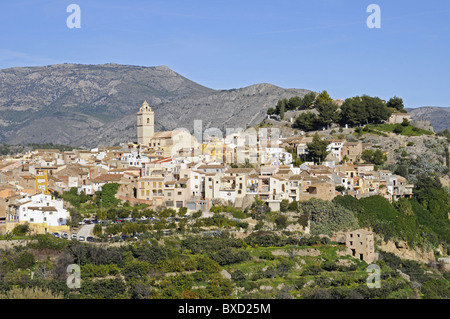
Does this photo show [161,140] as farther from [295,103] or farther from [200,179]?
[200,179]

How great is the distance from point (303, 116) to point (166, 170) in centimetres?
1899

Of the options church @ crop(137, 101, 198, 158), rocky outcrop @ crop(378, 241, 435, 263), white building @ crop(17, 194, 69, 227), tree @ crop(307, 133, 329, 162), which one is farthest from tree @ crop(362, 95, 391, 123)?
white building @ crop(17, 194, 69, 227)

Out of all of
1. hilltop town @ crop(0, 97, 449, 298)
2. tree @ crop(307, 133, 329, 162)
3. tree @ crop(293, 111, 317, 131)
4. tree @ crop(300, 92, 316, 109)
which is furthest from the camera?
tree @ crop(300, 92, 316, 109)

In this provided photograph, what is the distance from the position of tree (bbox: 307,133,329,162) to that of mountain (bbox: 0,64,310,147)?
6369 cm

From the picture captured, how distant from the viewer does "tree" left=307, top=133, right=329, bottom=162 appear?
149 feet

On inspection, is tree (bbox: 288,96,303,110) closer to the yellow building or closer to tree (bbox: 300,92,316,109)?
tree (bbox: 300,92,316,109)

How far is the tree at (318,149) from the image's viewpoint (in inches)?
1793

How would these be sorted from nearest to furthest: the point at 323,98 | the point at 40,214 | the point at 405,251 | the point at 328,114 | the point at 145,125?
the point at 40,214 < the point at 405,251 < the point at 328,114 < the point at 145,125 < the point at 323,98

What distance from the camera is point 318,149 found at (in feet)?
150

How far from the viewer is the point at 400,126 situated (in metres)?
52.1

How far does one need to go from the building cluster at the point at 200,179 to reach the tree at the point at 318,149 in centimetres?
58

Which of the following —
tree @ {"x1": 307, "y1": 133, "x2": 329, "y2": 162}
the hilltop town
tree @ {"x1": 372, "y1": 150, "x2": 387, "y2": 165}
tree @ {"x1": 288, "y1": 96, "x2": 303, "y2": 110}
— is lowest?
the hilltop town

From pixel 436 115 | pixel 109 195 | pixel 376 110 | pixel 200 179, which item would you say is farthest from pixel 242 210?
pixel 436 115

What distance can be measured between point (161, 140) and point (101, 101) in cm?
12813
